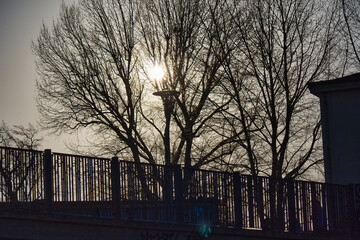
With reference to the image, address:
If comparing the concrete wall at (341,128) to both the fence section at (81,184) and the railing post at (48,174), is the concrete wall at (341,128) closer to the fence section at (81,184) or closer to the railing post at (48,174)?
the fence section at (81,184)

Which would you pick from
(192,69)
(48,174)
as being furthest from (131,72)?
(48,174)

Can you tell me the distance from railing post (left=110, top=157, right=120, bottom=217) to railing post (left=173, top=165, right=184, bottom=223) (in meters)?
1.73

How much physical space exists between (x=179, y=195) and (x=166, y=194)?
12.2 inches

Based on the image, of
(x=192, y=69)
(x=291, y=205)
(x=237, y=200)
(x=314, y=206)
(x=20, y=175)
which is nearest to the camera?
(x=20, y=175)

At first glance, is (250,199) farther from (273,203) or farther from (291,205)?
(291,205)

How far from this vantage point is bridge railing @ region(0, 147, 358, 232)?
1578 cm

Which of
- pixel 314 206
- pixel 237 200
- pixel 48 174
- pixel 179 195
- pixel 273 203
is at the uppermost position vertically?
pixel 48 174

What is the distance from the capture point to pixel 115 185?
55.0 feet

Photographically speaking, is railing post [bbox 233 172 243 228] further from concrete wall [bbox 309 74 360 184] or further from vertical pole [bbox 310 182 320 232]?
concrete wall [bbox 309 74 360 184]

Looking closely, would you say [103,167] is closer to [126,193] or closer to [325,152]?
[126,193]

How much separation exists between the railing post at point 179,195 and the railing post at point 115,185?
5.67ft

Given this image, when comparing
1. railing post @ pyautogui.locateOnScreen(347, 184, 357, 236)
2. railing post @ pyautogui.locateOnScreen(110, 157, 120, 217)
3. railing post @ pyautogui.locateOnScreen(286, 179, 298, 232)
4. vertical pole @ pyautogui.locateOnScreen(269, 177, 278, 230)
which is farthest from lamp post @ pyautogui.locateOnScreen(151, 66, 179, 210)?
railing post @ pyautogui.locateOnScreen(347, 184, 357, 236)

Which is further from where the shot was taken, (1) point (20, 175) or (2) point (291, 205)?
(2) point (291, 205)

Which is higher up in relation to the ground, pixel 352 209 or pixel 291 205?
pixel 291 205
